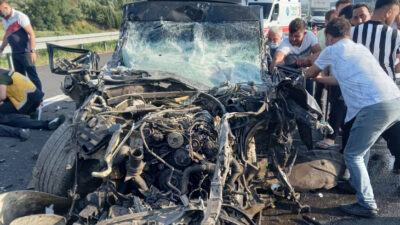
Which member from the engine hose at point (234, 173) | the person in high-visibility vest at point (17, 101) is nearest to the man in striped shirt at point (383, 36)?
the engine hose at point (234, 173)

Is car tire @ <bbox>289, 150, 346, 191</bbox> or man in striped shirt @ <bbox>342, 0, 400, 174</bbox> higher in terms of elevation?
man in striped shirt @ <bbox>342, 0, 400, 174</bbox>

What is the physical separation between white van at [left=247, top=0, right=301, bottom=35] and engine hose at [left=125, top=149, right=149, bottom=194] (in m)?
10.6

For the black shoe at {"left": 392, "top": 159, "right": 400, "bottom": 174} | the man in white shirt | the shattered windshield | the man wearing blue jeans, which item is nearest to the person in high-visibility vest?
the shattered windshield

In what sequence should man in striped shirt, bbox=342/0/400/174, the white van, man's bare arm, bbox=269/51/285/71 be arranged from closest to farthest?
man in striped shirt, bbox=342/0/400/174, man's bare arm, bbox=269/51/285/71, the white van

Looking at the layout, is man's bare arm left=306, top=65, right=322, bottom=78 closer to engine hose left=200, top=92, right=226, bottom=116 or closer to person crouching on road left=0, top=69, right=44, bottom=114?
engine hose left=200, top=92, right=226, bottom=116

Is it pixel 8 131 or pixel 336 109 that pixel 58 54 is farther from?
pixel 336 109

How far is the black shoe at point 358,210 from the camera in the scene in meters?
3.54

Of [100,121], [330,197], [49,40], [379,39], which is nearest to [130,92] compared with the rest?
[100,121]

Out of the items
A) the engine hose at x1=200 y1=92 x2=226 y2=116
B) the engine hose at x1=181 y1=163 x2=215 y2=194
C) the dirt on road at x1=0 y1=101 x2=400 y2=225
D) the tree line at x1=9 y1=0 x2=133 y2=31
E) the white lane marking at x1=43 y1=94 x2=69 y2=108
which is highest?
the tree line at x1=9 y1=0 x2=133 y2=31

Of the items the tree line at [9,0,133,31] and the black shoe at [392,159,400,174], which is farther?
the tree line at [9,0,133,31]

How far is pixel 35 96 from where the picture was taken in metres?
5.81

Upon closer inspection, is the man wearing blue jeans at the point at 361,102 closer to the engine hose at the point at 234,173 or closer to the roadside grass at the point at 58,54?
the engine hose at the point at 234,173

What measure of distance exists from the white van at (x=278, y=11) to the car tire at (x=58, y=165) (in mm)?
10319

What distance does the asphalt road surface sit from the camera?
3.53m
